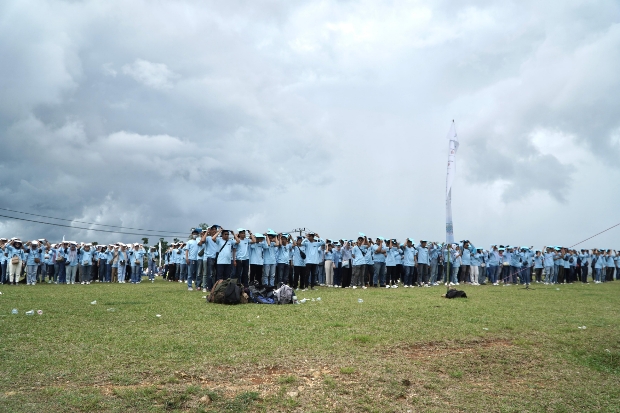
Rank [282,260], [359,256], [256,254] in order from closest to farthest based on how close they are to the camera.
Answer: [256,254] < [282,260] < [359,256]

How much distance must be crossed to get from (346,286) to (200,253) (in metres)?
9.27

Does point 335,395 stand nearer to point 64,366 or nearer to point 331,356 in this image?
point 331,356

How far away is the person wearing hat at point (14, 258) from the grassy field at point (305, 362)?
1421 centimetres

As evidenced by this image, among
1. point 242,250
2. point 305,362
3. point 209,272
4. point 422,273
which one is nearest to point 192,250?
point 209,272

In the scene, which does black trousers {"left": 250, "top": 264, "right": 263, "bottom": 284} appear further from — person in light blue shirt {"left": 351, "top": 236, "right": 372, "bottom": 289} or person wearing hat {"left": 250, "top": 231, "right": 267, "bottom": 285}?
→ person in light blue shirt {"left": 351, "top": 236, "right": 372, "bottom": 289}

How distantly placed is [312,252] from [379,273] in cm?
445

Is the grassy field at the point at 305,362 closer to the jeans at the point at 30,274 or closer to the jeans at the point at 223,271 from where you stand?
the jeans at the point at 223,271

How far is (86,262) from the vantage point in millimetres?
26047

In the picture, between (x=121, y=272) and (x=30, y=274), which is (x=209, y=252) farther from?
(x=121, y=272)

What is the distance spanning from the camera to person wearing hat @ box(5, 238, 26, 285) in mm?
23875

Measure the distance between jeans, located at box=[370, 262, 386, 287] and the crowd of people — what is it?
2.0 inches

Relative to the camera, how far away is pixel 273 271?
63.0 ft

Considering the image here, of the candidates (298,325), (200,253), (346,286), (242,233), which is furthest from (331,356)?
(346,286)

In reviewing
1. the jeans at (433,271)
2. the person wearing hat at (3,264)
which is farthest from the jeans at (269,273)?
the person wearing hat at (3,264)
